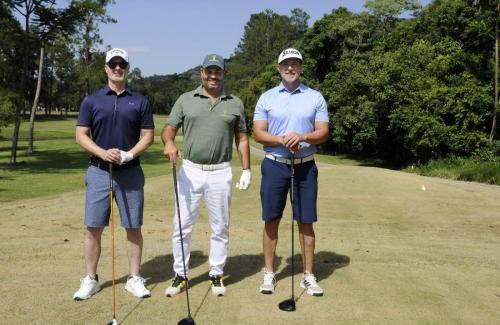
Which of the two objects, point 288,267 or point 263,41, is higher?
point 263,41

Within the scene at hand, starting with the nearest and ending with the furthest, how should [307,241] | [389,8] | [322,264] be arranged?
[307,241] < [322,264] < [389,8]

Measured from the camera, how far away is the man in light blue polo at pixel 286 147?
194 inches

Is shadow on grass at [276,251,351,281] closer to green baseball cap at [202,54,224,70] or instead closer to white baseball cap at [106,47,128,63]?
green baseball cap at [202,54,224,70]

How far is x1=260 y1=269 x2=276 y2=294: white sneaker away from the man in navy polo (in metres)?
1.13

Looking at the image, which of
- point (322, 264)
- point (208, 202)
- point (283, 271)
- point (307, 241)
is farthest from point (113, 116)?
point (322, 264)

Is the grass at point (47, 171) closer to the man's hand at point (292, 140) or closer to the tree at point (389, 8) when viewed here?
the man's hand at point (292, 140)

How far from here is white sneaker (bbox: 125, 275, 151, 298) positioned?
15.5ft

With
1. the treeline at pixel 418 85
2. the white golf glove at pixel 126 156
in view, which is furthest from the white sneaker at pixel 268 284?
the treeline at pixel 418 85

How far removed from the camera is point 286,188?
16.8 ft

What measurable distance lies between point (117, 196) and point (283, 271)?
214 cm

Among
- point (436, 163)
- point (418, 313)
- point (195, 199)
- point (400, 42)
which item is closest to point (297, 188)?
point (195, 199)

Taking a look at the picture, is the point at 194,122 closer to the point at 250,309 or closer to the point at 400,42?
the point at 250,309

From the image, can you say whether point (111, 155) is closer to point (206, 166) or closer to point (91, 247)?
point (206, 166)

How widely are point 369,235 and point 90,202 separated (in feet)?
17.9
